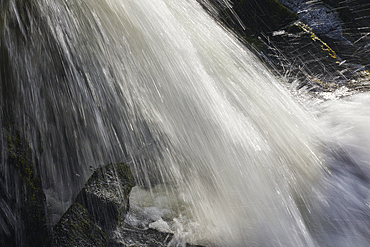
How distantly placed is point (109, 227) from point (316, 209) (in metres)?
2.34

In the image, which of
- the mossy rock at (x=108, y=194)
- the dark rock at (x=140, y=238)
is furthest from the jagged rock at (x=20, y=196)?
the dark rock at (x=140, y=238)

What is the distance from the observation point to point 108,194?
2590 mm

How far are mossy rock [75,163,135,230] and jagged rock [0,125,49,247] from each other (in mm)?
384

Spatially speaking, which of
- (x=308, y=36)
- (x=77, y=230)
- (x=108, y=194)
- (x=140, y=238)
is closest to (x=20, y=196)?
(x=77, y=230)

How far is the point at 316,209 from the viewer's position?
9.76ft

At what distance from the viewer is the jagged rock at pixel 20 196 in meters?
2.03

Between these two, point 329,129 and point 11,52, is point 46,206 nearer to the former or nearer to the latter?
point 11,52

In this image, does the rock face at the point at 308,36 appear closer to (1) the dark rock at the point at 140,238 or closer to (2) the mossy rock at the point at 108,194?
(2) the mossy rock at the point at 108,194

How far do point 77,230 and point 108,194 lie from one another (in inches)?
16.5

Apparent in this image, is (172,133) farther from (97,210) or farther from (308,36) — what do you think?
(308,36)

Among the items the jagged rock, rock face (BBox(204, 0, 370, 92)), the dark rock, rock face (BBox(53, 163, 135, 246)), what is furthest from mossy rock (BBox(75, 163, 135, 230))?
rock face (BBox(204, 0, 370, 92))

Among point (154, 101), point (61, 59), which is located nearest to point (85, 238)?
point (154, 101)

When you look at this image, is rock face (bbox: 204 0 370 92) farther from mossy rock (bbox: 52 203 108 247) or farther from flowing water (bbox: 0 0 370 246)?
mossy rock (bbox: 52 203 108 247)

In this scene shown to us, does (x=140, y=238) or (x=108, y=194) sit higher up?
(x=108, y=194)
